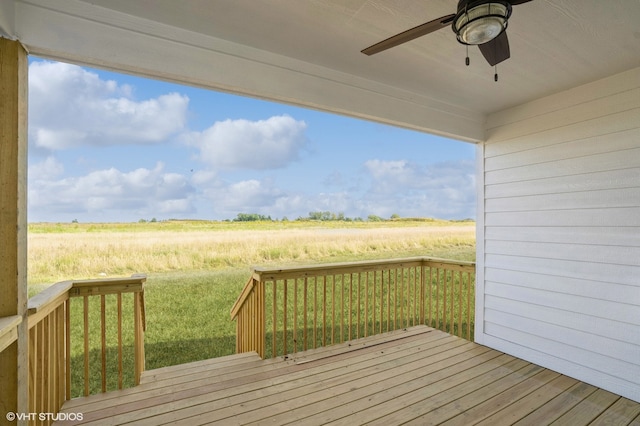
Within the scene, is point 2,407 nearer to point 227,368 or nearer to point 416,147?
point 227,368

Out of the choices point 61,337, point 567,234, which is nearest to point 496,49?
point 567,234

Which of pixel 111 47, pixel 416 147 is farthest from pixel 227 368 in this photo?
pixel 416 147

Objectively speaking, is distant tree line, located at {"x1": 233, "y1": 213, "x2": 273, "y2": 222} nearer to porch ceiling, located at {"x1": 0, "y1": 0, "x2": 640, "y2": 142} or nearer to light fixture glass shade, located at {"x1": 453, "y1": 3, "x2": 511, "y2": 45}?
porch ceiling, located at {"x1": 0, "y1": 0, "x2": 640, "y2": 142}

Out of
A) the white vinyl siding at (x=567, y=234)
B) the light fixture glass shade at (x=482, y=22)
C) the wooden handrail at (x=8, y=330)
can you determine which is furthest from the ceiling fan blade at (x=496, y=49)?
the wooden handrail at (x=8, y=330)

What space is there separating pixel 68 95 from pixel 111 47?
2.84 m

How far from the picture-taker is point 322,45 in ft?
7.15

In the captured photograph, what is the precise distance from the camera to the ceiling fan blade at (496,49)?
1549 millimetres

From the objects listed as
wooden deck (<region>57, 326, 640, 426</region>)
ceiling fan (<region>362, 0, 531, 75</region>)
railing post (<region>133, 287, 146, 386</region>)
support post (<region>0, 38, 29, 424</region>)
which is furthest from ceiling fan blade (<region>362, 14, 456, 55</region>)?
railing post (<region>133, 287, 146, 386</region>)

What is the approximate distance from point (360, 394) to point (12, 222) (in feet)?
8.05

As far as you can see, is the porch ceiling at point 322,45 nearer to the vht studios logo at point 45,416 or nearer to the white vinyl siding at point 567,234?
the white vinyl siding at point 567,234

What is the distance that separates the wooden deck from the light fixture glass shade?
230 cm

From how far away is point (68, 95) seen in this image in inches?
153

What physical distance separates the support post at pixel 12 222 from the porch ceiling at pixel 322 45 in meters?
0.26

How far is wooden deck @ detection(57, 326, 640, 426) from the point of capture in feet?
6.98
